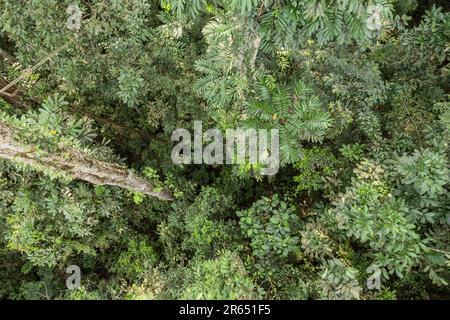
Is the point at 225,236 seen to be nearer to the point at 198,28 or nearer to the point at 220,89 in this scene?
the point at 220,89

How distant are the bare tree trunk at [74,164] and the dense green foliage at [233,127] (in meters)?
0.10

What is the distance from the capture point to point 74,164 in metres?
3.77

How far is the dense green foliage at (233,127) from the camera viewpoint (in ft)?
10.2

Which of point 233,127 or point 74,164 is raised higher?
point 233,127

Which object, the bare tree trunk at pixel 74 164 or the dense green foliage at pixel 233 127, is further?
the bare tree trunk at pixel 74 164

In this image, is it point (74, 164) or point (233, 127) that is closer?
point (74, 164)

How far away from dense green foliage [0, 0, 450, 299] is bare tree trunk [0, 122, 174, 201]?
0.10 m

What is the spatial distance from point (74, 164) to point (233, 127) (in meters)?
1.85

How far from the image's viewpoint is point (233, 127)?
13.9 feet

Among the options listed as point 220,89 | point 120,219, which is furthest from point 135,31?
point 120,219

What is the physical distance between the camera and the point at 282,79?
4328mm

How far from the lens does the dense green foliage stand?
10.2ft

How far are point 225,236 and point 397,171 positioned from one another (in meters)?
2.18

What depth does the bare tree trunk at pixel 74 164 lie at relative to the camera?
3.25 m
